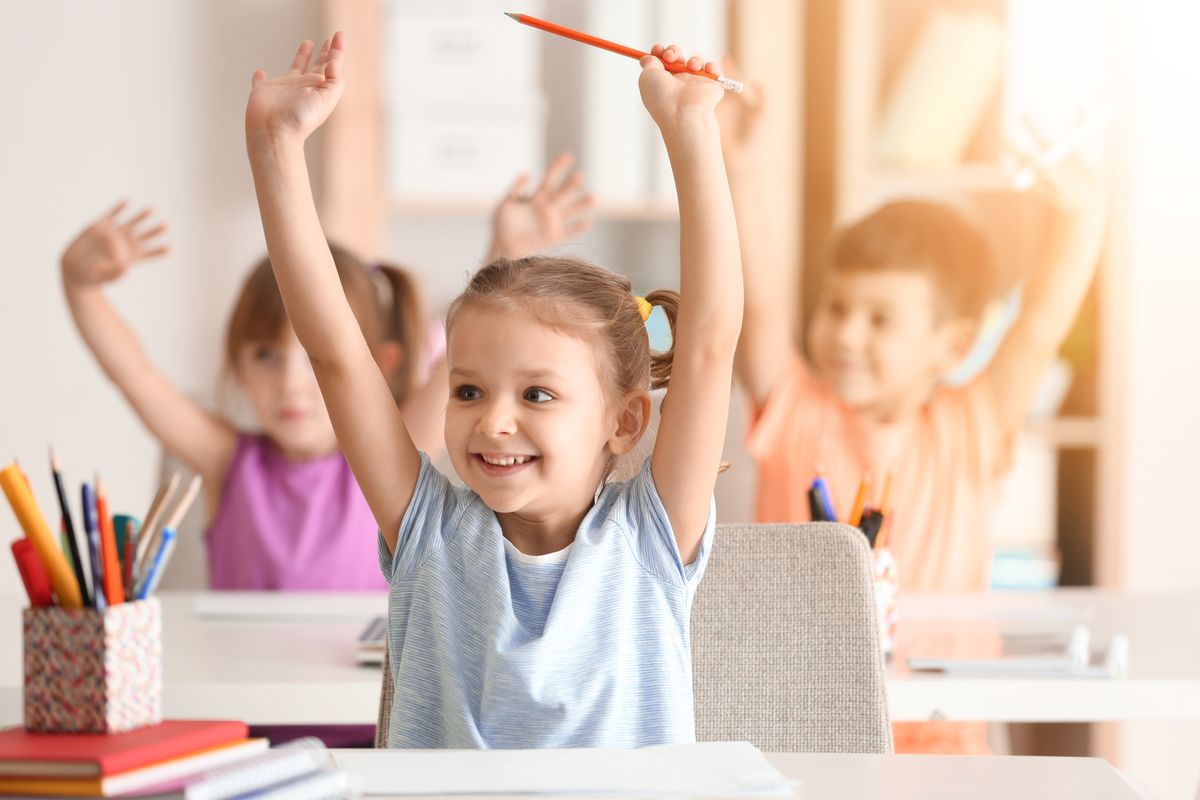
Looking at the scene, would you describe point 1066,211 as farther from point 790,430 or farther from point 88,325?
point 88,325

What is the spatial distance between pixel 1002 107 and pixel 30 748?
2555 mm

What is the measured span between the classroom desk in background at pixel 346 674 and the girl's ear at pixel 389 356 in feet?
1.69

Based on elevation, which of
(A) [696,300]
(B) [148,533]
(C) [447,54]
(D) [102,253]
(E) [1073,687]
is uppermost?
(C) [447,54]

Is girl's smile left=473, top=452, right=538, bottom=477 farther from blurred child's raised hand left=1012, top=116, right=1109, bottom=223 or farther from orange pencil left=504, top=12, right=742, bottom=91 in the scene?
blurred child's raised hand left=1012, top=116, right=1109, bottom=223

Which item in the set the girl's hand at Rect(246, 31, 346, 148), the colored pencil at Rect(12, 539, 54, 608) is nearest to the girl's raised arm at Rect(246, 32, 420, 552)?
the girl's hand at Rect(246, 31, 346, 148)

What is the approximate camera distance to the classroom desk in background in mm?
1249

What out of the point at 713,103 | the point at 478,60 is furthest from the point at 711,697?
the point at 478,60

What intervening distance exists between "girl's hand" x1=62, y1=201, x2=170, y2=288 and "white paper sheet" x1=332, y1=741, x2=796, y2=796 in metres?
1.26

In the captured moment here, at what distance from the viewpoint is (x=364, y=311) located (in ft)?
6.68

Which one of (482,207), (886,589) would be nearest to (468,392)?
(886,589)

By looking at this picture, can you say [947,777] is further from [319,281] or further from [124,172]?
[124,172]

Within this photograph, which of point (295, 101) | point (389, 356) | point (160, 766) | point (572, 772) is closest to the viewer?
point (160, 766)

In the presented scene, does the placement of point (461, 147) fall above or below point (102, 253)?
above

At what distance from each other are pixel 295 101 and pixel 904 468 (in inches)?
57.5
